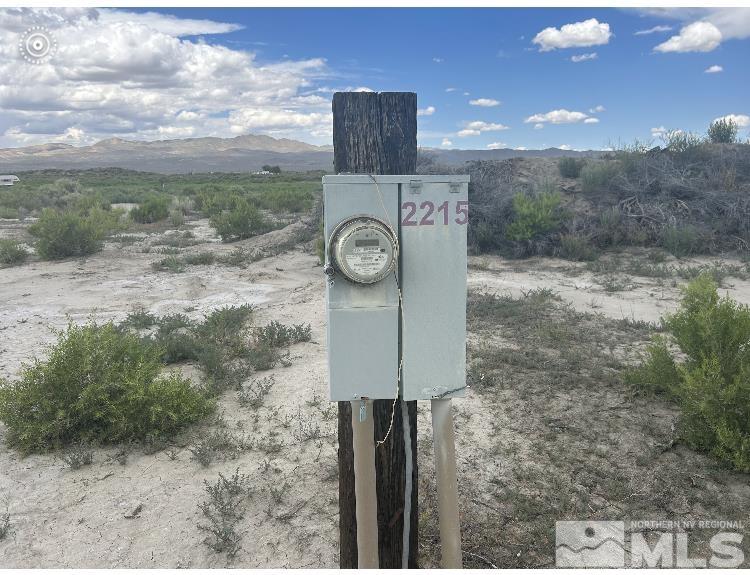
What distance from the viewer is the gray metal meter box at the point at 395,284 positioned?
2.10m

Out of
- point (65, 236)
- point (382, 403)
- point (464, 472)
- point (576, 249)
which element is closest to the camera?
point (382, 403)

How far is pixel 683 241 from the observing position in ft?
38.8

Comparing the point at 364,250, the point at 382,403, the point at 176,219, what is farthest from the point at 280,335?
the point at 176,219

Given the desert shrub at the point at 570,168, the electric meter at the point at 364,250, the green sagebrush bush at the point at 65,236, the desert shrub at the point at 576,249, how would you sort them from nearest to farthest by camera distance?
the electric meter at the point at 364,250 < the desert shrub at the point at 576,249 < the green sagebrush bush at the point at 65,236 < the desert shrub at the point at 570,168

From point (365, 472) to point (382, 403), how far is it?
0.36 metres

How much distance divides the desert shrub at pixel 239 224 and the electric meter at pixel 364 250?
44.3 feet

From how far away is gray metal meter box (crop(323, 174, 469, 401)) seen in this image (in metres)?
2.10

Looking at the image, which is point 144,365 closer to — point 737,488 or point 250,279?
point 737,488

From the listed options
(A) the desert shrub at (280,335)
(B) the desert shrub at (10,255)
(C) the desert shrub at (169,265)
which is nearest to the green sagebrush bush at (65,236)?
(B) the desert shrub at (10,255)

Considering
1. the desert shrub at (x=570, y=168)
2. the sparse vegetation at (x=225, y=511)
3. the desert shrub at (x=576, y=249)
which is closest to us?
the sparse vegetation at (x=225, y=511)

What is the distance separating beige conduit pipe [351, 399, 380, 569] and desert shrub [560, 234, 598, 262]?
10.3 metres

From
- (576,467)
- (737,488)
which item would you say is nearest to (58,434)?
(576,467)

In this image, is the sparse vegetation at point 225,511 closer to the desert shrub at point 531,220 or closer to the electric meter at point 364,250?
the electric meter at point 364,250

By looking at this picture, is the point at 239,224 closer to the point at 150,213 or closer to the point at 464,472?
the point at 150,213
